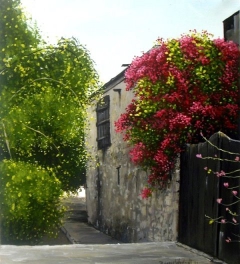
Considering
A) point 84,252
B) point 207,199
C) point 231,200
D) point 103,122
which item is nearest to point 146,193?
point 207,199

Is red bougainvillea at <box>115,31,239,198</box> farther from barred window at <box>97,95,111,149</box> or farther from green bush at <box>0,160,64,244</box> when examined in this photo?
green bush at <box>0,160,64,244</box>

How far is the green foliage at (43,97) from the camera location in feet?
25.8

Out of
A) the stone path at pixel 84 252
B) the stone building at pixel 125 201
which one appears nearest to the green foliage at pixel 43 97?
the stone path at pixel 84 252

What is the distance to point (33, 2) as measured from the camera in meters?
7.51

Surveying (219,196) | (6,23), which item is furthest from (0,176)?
(219,196)

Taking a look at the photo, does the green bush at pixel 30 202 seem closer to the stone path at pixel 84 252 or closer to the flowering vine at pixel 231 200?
the stone path at pixel 84 252

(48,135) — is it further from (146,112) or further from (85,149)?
(146,112)

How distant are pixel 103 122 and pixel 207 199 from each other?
45.3 inches

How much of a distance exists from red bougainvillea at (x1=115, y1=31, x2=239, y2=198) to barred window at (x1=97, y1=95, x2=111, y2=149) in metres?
0.21

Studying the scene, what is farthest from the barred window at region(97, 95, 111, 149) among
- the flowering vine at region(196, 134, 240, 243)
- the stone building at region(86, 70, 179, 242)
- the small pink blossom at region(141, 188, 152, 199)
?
the flowering vine at region(196, 134, 240, 243)

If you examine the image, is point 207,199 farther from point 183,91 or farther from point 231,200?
point 183,91

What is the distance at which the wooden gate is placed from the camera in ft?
25.4

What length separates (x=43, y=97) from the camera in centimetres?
809

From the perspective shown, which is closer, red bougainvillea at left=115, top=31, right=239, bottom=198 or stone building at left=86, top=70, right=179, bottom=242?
red bougainvillea at left=115, top=31, right=239, bottom=198
